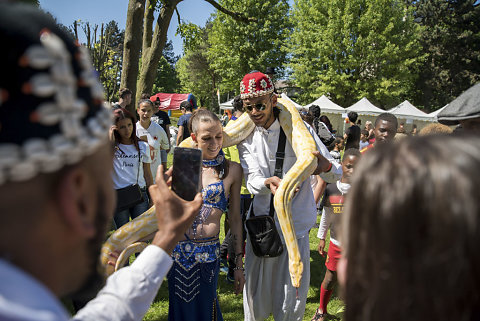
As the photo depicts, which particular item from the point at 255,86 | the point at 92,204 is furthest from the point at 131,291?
the point at 255,86

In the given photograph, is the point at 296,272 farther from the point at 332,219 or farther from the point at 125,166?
the point at 125,166

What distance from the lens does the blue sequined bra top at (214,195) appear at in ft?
10.4

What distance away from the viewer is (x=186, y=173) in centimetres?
203

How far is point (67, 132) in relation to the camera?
767 mm

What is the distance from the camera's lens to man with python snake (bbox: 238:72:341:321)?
3348mm

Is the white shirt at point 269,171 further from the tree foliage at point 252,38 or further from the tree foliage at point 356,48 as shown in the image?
the tree foliage at point 252,38

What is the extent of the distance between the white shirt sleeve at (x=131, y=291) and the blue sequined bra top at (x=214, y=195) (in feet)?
5.82

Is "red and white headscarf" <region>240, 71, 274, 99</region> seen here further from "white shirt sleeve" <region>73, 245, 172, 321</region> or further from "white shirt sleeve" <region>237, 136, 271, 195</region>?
"white shirt sleeve" <region>73, 245, 172, 321</region>

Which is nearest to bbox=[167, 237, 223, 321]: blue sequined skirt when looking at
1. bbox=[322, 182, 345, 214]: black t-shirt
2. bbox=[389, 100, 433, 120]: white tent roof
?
bbox=[322, 182, 345, 214]: black t-shirt

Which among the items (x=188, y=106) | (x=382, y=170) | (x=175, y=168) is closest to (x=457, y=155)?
(x=382, y=170)

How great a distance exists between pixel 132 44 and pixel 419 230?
772cm

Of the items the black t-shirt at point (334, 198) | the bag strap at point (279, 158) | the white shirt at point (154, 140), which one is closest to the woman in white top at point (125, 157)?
the white shirt at point (154, 140)

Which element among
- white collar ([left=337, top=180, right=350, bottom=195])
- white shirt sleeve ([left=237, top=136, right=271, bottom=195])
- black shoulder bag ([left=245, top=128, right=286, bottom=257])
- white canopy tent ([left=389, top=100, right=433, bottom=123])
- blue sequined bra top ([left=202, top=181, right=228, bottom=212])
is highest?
white canopy tent ([left=389, top=100, right=433, bottom=123])

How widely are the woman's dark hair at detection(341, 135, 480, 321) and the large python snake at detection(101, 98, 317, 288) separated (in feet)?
7.32
